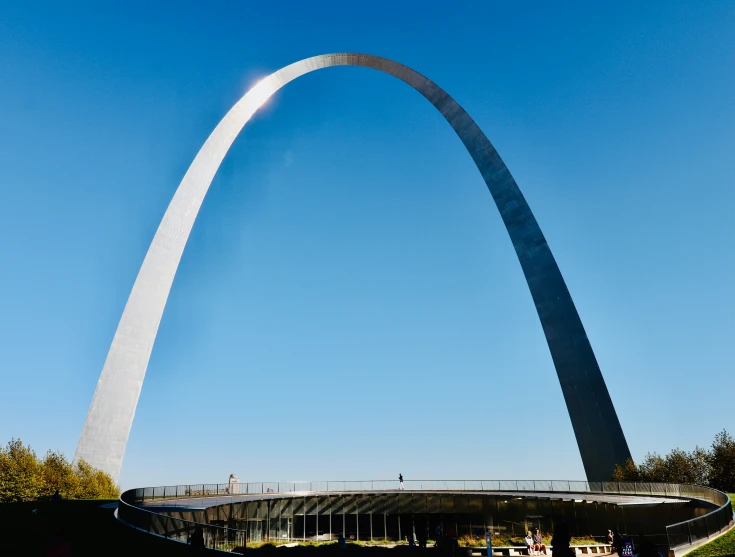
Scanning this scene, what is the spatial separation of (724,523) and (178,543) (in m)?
17.5

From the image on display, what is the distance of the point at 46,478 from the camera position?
28828 mm

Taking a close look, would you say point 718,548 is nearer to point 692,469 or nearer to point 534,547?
point 534,547

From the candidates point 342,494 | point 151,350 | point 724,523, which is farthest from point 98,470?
A: point 724,523

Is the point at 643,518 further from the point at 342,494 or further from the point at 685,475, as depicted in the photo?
the point at 342,494

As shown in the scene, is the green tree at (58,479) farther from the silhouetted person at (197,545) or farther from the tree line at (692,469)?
the tree line at (692,469)

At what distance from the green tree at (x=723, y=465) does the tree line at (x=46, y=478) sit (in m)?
38.2

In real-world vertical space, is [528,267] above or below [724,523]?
above

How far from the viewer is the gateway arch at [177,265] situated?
1356 inches

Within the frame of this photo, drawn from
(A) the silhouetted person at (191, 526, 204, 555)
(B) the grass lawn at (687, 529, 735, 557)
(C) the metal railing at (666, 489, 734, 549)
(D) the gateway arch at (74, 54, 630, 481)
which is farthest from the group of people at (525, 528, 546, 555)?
(D) the gateway arch at (74, 54, 630, 481)

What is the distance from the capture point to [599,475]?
34938 millimetres

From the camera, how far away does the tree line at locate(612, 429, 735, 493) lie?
109 ft

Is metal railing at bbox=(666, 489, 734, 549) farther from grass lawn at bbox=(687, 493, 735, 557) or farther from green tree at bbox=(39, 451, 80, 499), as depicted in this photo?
green tree at bbox=(39, 451, 80, 499)

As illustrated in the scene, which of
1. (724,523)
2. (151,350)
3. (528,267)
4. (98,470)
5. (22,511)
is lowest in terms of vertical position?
(724,523)

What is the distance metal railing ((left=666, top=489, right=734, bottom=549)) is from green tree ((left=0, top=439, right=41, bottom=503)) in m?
28.6
